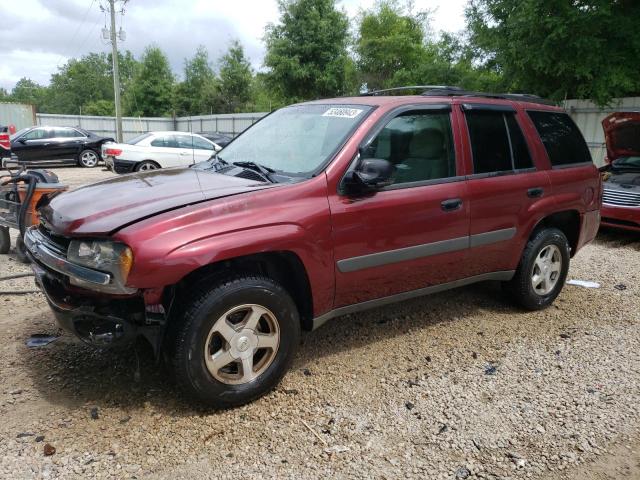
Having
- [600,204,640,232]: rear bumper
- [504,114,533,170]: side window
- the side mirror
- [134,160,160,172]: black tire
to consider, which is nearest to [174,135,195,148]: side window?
[134,160,160,172]: black tire

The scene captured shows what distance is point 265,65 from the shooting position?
24688 millimetres

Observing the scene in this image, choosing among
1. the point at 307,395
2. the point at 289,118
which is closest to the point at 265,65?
the point at 289,118

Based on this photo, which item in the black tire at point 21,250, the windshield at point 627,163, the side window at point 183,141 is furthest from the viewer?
the side window at point 183,141

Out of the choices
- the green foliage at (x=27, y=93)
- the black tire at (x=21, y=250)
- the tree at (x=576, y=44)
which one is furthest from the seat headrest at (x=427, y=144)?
the green foliage at (x=27, y=93)

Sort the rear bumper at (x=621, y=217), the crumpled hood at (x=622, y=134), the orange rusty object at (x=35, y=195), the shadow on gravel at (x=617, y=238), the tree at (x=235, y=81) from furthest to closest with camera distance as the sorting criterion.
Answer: the tree at (x=235, y=81)
the crumpled hood at (x=622, y=134)
the shadow on gravel at (x=617, y=238)
the rear bumper at (x=621, y=217)
the orange rusty object at (x=35, y=195)

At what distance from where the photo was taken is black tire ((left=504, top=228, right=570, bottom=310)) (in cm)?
436

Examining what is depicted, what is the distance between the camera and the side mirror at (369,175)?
10.1ft

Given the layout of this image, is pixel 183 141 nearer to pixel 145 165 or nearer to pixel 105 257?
pixel 145 165

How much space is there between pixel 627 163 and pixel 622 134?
61 centimetres

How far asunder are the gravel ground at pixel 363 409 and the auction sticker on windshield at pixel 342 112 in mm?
1686

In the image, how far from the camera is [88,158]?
18.0m

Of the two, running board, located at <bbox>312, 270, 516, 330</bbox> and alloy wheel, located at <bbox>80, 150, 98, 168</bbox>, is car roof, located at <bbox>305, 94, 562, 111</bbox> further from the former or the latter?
alloy wheel, located at <bbox>80, 150, 98, 168</bbox>

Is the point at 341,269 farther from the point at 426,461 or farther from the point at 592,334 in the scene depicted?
the point at 592,334

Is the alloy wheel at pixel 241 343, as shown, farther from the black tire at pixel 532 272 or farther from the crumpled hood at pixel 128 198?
the black tire at pixel 532 272
